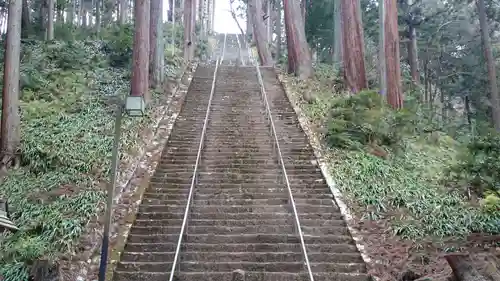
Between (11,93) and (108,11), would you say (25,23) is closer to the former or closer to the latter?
(11,93)

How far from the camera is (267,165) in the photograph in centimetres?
1114

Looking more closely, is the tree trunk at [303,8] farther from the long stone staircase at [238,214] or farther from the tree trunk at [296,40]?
the long stone staircase at [238,214]

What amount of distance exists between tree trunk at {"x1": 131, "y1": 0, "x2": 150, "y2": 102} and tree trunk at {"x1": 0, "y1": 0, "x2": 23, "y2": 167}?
335 cm

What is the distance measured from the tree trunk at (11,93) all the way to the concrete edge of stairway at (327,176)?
6890 millimetres

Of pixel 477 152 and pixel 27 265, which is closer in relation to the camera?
pixel 27 265

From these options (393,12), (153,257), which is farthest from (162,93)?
(153,257)

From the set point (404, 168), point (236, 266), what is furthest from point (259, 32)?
point (236, 266)

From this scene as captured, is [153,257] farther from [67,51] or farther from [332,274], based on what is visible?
[67,51]

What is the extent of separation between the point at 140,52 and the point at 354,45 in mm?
6667

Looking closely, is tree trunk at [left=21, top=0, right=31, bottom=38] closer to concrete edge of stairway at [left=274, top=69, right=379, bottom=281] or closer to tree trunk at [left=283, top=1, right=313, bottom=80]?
tree trunk at [left=283, top=1, right=313, bottom=80]

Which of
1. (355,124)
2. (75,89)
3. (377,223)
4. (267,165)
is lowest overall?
(377,223)

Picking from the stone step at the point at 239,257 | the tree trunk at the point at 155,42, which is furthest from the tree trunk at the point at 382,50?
the stone step at the point at 239,257

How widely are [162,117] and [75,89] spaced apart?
3.28 metres

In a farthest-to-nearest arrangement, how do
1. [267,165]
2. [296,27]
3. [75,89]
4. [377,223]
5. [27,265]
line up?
[296,27] < [75,89] < [267,165] < [377,223] < [27,265]
